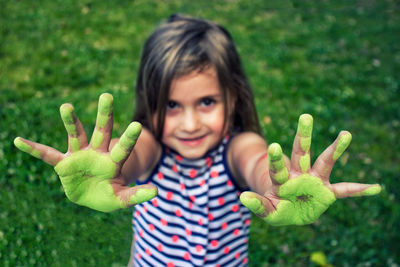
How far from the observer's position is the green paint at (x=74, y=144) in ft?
4.96

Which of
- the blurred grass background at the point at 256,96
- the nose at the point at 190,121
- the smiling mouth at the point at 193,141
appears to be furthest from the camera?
the blurred grass background at the point at 256,96

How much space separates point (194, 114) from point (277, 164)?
0.74m

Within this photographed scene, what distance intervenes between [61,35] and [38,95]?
1.79 m

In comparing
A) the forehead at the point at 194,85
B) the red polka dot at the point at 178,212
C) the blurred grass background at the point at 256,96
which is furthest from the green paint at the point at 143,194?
the blurred grass background at the point at 256,96

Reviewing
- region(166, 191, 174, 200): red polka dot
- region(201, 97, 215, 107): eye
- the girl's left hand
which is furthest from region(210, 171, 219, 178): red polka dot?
the girl's left hand

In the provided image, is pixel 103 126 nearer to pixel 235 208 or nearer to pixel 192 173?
pixel 192 173

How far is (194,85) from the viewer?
2059 millimetres

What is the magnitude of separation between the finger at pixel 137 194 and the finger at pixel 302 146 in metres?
0.53

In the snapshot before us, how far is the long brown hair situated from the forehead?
3 centimetres

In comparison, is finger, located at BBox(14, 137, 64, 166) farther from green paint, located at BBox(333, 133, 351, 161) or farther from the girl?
green paint, located at BBox(333, 133, 351, 161)

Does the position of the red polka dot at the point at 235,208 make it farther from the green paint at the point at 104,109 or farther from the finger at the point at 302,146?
the green paint at the point at 104,109

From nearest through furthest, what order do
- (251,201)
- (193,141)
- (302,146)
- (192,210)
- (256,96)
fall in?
(251,201) < (302,146) < (193,141) < (192,210) < (256,96)

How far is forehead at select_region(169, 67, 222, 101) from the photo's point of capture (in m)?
2.05

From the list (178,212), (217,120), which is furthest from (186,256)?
(217,120)
